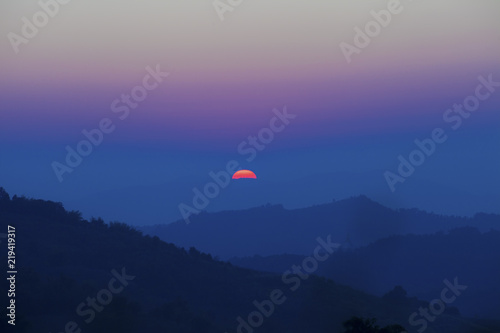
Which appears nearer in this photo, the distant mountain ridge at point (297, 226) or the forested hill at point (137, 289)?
the forested hill at point (137, 289)

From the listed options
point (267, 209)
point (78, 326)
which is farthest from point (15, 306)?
point (267, 209)

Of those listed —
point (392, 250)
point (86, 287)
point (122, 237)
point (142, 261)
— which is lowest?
point (86, 287)

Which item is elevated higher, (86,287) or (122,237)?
(122,237)

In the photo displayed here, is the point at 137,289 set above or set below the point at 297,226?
below

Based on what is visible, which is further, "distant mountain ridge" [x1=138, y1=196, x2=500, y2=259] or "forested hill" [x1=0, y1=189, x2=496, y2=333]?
"distant mountain ridge" [x1=138, y1=196, x2=500, y2=259]

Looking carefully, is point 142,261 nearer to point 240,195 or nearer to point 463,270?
point 463,270

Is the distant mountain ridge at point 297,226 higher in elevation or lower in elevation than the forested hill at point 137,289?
higher

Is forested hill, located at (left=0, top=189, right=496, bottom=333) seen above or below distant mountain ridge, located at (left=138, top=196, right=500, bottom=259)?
below

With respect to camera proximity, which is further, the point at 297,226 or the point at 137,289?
the point at 297,226
